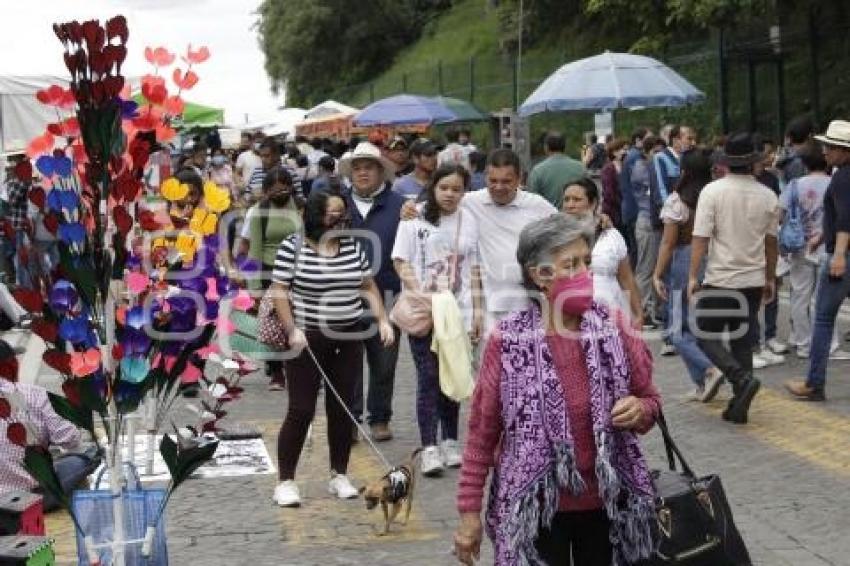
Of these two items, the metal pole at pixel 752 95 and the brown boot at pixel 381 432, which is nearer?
the brown boot at pixel 381 432

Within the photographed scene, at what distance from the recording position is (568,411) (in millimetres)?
4180

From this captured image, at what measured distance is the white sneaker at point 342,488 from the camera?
7785 mm

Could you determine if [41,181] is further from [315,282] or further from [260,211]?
[260,211]

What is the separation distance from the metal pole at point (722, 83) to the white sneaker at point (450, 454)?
1540 cm

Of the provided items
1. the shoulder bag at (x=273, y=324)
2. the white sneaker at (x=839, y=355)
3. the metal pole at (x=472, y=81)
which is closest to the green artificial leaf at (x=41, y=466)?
the shoulder bag at (x=273, y=324)

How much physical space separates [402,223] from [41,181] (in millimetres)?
3744

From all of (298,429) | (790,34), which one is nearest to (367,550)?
(298,429)

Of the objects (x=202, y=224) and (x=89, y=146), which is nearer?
(x=89, y=146)

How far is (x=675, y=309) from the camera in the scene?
10.6 metres

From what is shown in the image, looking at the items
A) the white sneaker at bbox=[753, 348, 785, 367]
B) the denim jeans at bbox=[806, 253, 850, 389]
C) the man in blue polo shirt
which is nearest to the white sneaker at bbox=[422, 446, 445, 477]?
the man in blue polo shirt

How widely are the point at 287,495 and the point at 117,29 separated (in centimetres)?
354

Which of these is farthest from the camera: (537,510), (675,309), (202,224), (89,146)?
(675,309)

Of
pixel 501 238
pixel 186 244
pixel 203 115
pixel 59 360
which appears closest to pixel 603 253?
pixel 501 238

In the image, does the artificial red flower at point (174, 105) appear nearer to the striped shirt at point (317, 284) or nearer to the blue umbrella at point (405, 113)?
the striped shirt at point (317, 284)
